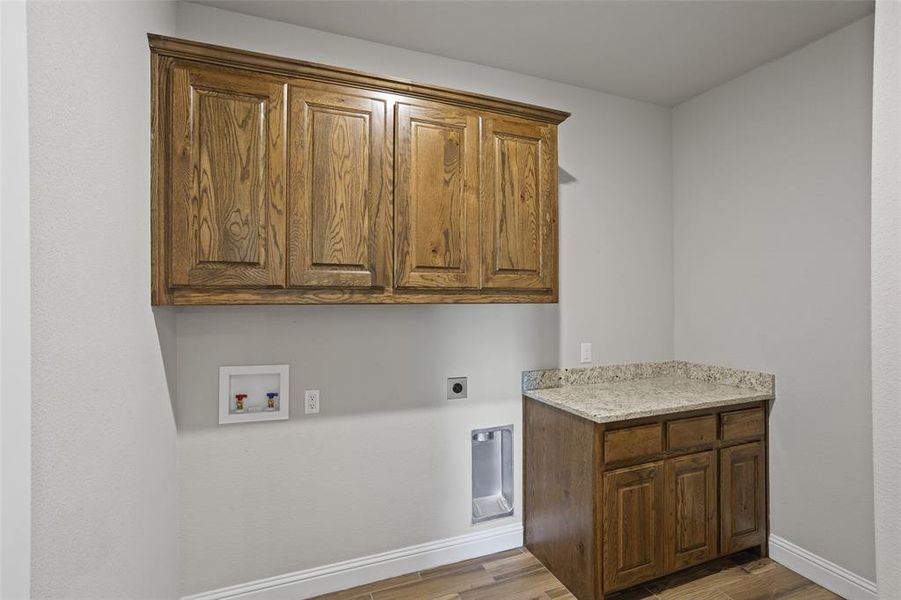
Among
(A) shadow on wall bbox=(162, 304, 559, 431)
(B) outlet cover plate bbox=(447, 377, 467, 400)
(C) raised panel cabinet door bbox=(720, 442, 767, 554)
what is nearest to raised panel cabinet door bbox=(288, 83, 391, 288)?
(A) shadow on wall bbox=(162, 304, 559, 431)

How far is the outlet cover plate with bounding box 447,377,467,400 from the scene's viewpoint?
2.48m

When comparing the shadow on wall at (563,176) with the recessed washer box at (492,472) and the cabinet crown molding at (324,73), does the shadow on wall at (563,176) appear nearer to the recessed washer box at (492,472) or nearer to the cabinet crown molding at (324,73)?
the cabinet crown molding at (324,73)

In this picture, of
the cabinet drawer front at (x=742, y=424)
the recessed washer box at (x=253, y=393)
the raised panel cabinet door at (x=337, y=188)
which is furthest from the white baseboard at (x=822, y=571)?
the recessed washer box at (x=253, y=393)

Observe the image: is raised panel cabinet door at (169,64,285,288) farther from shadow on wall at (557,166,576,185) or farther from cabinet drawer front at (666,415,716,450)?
cabinet drawer front at (666,415,716,450)

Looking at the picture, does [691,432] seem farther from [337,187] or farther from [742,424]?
[337,187]

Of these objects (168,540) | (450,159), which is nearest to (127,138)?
(450,159)

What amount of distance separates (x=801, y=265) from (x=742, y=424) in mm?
918

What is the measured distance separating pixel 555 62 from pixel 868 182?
5.44 feet

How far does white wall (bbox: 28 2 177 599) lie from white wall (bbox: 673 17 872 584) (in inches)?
118

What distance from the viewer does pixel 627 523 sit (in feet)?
6.95

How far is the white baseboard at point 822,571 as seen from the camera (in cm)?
207

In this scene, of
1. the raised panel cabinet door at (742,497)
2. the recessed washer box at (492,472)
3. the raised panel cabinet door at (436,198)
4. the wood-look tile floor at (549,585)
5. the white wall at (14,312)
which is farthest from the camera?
the recessed washer box at (492,472)

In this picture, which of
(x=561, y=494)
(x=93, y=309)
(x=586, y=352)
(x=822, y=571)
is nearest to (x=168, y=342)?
(x=93, y=309)

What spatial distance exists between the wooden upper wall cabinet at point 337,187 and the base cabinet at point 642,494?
80 centimetres
